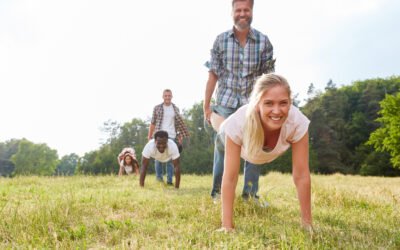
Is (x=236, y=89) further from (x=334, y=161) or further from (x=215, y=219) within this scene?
(x=334, y=161)

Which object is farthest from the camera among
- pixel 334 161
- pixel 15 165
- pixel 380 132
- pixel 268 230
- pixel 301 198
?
pixel 15 165

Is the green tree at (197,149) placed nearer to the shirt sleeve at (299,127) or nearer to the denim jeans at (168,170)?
the denim jeans at (168,170)

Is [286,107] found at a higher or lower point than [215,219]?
higher

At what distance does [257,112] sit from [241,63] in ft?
6.28

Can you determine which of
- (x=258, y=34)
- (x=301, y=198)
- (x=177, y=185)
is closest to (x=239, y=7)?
(x=258, y=34)

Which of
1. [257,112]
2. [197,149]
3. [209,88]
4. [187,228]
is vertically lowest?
[187,228]

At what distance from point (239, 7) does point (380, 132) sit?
102 ft

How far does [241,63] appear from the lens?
203 inches

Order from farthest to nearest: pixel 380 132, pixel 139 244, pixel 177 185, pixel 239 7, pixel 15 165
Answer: pixel 15 165 < pixel 380 132 < pixel 177 185 < pixel 239 7 < pixel 139 244

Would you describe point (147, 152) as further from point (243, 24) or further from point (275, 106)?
point (275, 106)

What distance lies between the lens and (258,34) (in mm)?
5207

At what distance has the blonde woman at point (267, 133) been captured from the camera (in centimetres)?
326

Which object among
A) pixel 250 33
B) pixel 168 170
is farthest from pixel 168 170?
pixel 250 33

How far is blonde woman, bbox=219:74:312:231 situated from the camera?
3262 millimetres
